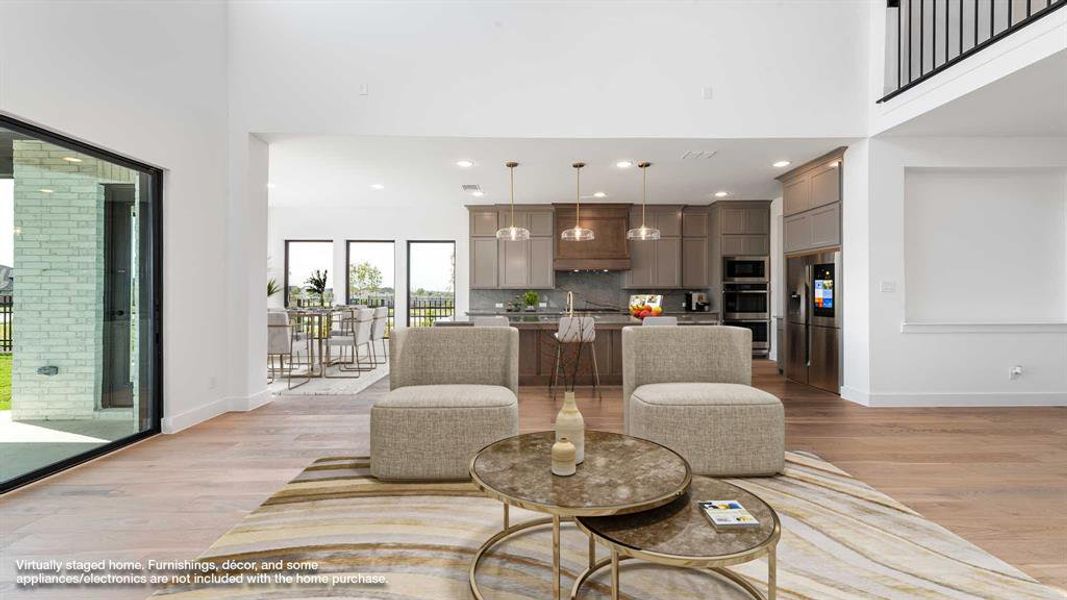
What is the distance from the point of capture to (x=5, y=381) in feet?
9.20

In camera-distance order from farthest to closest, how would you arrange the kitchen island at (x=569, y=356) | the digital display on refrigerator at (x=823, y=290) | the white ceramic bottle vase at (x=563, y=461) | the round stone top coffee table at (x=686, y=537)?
the kitchen island at (x=569, y=356) < the digital display on refrigerator at (x=823, y=290) < the white ceramic bottle vase at (x=563, y=461) < the round stone top coffee table at (x=686, y=537)

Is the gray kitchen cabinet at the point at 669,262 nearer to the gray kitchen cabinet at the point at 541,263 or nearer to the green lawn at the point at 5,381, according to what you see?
the gray kitchen cabinet at the point at 541,263

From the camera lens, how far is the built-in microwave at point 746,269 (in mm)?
7605

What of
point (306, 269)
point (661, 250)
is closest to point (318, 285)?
point (306, 269)

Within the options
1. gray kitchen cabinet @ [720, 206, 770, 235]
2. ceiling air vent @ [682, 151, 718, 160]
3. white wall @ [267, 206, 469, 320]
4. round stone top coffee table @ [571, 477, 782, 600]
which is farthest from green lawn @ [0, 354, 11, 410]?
gray kitchen cabinet @ [720, 206, 770, 235]

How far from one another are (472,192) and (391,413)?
198 inches

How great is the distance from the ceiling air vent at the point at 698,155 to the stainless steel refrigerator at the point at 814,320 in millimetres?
1662

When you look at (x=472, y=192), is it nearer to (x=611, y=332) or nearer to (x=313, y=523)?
(x=611, y=332)

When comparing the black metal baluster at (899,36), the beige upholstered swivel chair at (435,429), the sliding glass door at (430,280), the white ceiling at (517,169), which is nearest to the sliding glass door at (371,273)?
the sliding glass door at (430,280)

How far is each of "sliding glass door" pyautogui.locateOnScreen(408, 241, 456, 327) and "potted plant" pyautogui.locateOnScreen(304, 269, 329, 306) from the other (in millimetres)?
1470

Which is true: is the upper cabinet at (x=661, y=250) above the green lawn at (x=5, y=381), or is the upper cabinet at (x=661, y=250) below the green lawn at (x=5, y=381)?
above

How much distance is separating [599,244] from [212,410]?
568 cm

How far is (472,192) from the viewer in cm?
716

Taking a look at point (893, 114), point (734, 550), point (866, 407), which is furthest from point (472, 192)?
point (734, 550)
